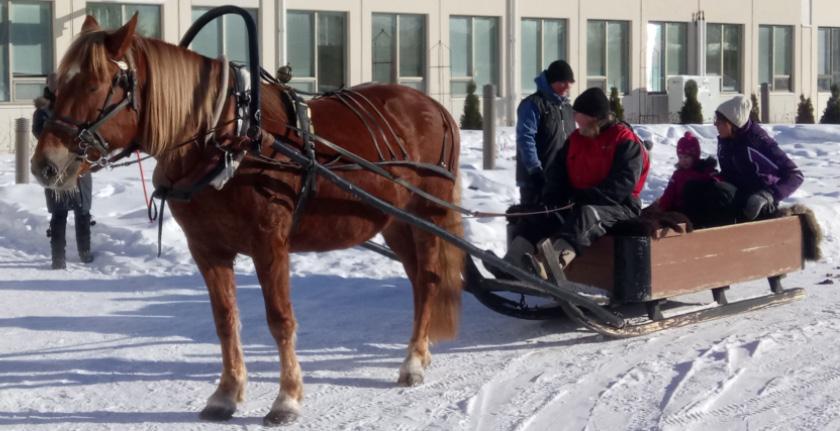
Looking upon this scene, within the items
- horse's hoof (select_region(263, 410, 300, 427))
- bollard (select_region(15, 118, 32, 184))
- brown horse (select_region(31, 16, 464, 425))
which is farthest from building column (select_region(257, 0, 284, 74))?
horse's hoof (select_region(263, 410, 300, 427))

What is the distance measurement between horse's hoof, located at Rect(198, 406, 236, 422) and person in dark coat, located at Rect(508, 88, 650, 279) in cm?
211

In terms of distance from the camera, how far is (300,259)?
10242 millimetres

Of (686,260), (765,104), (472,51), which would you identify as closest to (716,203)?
(686,260)

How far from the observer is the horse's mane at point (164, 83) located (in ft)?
16.9

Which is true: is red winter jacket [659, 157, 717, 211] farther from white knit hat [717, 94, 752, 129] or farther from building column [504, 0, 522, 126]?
building column [504, 0, 522, 126]

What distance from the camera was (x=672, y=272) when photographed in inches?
287

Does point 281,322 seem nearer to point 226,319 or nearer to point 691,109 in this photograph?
point 226,319

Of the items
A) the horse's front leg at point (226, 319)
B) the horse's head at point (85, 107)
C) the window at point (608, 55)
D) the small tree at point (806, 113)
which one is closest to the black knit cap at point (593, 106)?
the horse's front leg at point (226, 319)

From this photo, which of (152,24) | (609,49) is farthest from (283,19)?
(609,49)

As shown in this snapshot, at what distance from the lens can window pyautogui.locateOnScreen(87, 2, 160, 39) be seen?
21000 millimetres

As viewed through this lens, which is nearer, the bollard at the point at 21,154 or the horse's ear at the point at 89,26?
the horse's ear at the point at 89,26

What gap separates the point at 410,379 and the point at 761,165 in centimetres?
314

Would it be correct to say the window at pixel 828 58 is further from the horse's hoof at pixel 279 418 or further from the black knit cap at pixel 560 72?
the horse's hoof at pixel 279 418

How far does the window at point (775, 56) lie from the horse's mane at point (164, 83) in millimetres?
26049
